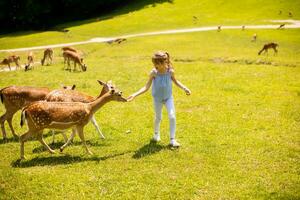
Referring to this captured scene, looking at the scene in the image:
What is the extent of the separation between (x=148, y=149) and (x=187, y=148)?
127 cm

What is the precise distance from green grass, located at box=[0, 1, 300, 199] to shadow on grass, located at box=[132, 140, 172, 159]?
0.03 metres

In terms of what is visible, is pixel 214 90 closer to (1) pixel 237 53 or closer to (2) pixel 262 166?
(2) pixel 262 166

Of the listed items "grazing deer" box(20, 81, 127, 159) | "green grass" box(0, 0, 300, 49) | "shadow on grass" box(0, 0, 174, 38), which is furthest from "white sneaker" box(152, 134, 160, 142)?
"shadow on grass" box(0, 0, 174, 38)

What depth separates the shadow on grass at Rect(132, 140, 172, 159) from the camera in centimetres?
1276

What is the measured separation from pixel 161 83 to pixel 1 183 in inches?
218

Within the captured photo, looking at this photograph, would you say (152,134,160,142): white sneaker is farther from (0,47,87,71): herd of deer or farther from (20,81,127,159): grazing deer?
(0,47,87,71): herd of deer

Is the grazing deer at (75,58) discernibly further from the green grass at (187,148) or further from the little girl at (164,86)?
the little girl at (164,86)

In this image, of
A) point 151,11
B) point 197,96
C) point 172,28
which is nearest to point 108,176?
point 197,96

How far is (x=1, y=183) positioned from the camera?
10883 mm

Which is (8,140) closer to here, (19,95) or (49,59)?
(19,95)

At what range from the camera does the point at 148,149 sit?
13234 millimetres

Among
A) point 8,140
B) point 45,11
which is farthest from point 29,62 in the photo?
point 45,11

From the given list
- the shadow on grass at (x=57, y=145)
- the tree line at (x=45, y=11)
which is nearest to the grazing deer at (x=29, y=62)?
the shadow on grass at (x=57, y=145)

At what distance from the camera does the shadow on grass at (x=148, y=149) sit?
41.9 ft
